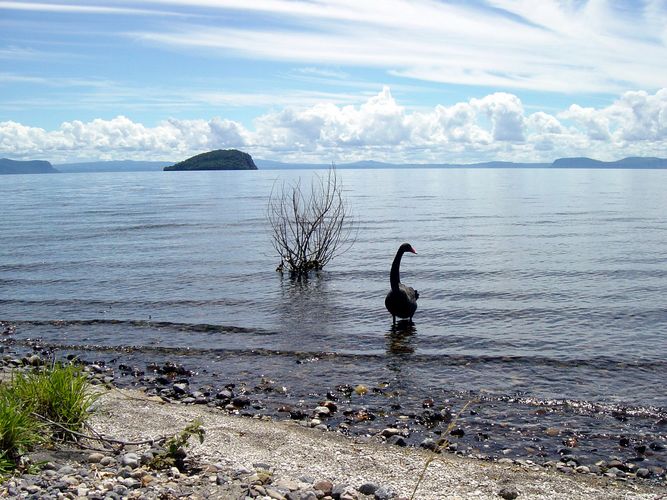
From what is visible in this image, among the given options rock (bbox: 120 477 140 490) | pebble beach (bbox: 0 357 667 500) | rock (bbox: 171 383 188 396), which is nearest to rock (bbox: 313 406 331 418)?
pebble beach (bbox: 0 357 667 500)

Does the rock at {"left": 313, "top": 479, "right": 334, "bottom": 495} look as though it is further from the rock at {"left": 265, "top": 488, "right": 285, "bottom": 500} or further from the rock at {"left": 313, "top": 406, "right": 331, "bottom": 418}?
the rock at {"left": 313, "top": 406, "right": 331, "bottom": 418}

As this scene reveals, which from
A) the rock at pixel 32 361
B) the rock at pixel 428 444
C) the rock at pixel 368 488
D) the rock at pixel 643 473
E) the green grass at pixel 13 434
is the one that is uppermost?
the green grass at pixel 13 434

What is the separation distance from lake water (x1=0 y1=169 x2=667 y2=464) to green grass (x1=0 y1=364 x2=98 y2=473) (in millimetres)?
5280

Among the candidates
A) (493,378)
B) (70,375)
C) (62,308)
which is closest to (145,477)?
(70,375)

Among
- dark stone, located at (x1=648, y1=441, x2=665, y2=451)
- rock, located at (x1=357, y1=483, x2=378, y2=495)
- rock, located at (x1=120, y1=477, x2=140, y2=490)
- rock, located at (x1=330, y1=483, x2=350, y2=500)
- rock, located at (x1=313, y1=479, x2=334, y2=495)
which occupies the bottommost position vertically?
dark stone, located at (x1=648, y1=441, x2=665, y2=451)

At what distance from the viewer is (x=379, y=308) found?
71.8ft

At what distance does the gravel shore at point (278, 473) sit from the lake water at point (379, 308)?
331 cm

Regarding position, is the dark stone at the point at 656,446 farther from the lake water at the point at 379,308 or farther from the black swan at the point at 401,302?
the black swan at the point at 401,302

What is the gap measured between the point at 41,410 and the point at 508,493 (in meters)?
6.29

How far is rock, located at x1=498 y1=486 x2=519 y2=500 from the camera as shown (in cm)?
815

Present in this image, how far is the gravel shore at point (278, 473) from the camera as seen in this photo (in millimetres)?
7492

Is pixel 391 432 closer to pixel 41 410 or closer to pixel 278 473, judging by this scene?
pixel 278 473

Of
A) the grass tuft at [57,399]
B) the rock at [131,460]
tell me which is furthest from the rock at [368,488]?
the grass tuft at [57,399]

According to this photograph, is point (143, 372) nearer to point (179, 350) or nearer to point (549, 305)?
point (179, 350)
